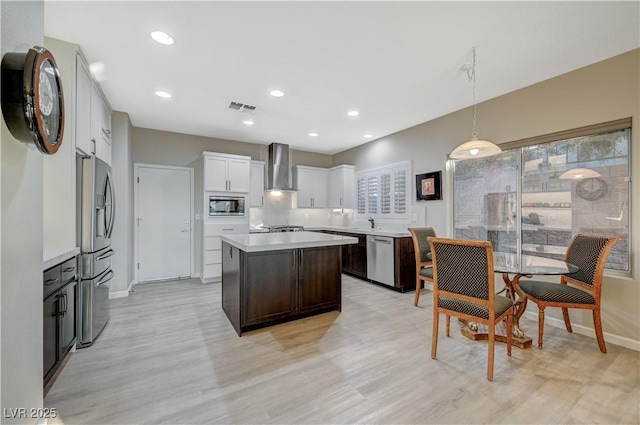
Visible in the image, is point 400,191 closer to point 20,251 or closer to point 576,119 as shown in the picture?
point 576,119

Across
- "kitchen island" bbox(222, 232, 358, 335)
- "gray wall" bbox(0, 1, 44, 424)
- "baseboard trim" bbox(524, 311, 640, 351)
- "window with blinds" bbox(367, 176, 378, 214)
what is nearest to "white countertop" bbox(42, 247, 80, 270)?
"gray wall" bbox(0, 1, 44, 424)

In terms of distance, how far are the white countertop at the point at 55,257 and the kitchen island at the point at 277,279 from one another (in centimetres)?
128

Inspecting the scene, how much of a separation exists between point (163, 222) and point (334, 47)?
4135 millimetres

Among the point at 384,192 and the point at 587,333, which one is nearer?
the point at 587,333

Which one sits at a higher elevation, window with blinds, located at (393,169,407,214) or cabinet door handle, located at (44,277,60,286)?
window with blinds, located at (393,169,407,214)

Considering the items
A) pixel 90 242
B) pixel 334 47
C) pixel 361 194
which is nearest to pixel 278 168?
pixel 361 194

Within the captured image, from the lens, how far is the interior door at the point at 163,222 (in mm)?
4691

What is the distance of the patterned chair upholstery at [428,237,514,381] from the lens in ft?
6.59

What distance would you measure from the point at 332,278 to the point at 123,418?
6.92 ft

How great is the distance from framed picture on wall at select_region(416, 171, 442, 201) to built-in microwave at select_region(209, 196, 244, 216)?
3.16 m

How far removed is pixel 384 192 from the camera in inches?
206

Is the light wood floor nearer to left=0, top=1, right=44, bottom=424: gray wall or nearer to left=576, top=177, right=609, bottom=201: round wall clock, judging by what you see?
left=0, top=1, right=44, bottom=424: gray wall

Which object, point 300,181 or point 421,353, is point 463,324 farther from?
point 300,181

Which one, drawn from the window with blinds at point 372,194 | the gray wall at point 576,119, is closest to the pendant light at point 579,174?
the gray wall at point 576,119
